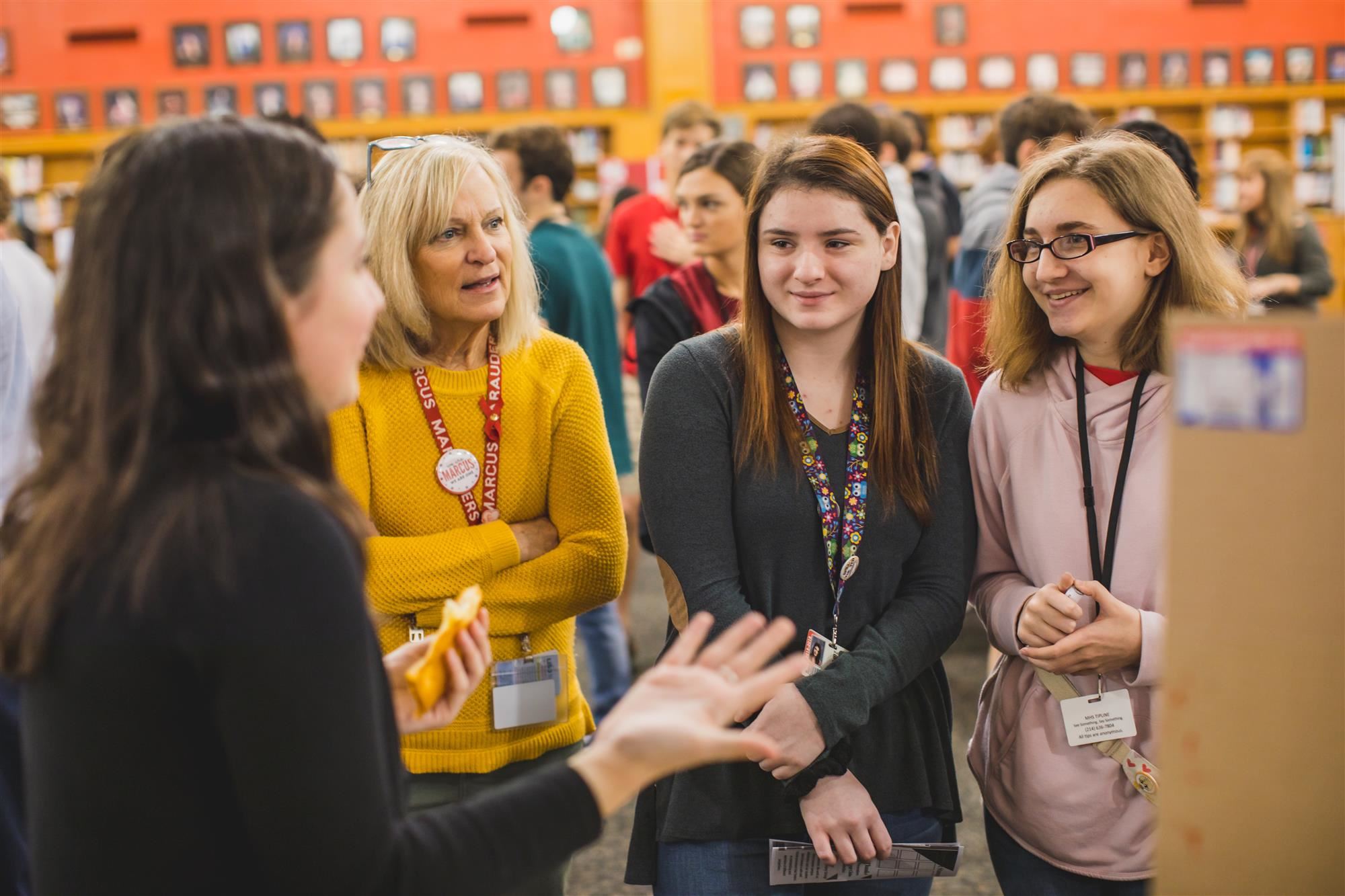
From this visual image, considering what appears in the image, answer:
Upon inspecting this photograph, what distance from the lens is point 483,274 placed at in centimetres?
183

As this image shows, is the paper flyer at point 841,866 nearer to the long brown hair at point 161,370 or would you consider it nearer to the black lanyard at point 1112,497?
the black lanyard at point 1112,497

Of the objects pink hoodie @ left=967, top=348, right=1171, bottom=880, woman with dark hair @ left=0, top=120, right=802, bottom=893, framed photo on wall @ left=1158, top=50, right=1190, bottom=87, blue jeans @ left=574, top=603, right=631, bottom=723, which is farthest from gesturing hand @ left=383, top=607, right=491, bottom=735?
framed photo on wall @ left=1158, top=50, right=1190, bottom=87

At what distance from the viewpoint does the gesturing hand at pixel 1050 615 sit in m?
1.48

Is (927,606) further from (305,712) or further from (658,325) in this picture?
(658,325)

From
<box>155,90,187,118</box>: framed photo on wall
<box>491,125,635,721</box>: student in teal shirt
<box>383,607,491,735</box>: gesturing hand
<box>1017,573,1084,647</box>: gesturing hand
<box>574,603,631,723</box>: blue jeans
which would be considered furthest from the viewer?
<box>155,90,187,118</box>: framed photo on wall

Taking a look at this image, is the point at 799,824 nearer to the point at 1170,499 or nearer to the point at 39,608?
the point at 1170,499

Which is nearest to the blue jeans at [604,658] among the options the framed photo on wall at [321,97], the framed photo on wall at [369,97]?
the framed photo on wall at [369,97]

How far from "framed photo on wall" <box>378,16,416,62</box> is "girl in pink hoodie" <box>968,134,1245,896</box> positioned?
10706 mm

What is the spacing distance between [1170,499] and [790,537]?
733 millimetres

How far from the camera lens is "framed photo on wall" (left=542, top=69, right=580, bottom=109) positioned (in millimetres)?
11359

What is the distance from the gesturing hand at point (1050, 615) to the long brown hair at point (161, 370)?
954 millimetres

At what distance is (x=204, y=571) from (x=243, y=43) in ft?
39.1

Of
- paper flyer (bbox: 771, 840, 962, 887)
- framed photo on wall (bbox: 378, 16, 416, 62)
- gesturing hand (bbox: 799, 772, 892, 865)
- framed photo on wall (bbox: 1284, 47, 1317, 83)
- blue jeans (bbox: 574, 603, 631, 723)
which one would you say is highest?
framed photo on wall (bbox: 378, 16, 416, 62)

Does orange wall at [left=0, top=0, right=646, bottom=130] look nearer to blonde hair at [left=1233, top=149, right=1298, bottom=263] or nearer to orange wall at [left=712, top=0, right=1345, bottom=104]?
orange wall at [left=712, top=0, right=1345, bottom=104]
